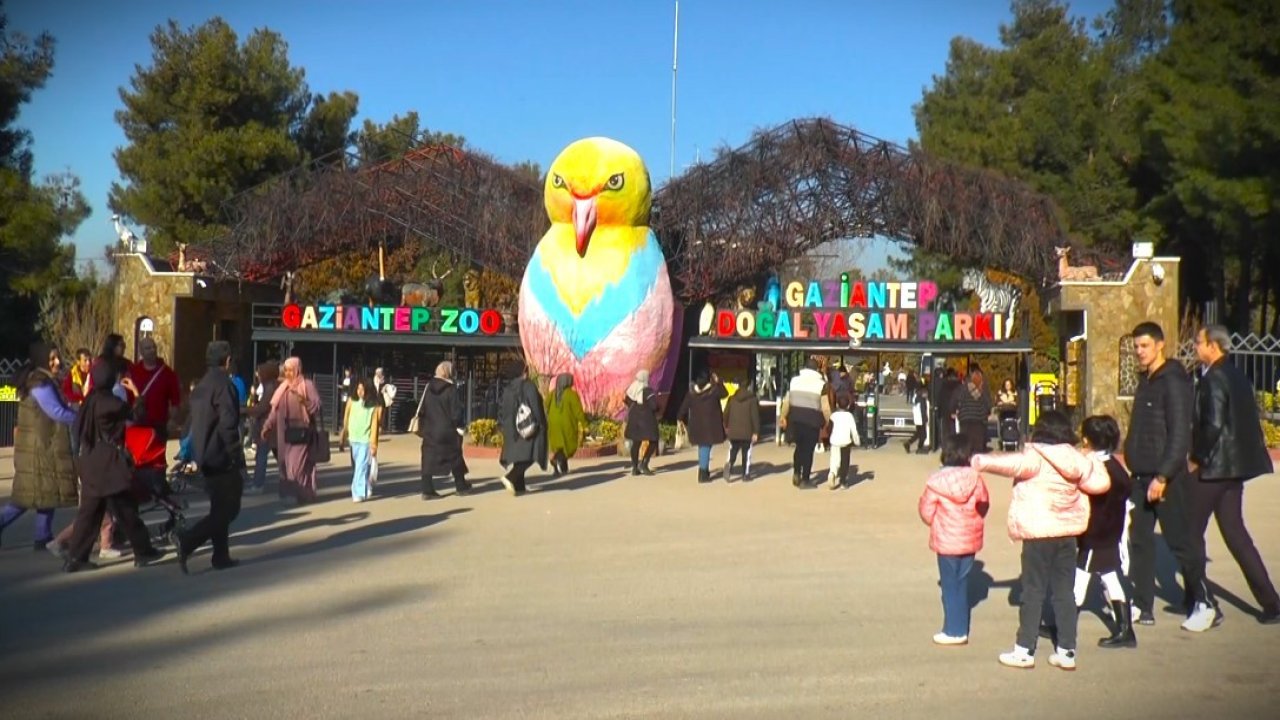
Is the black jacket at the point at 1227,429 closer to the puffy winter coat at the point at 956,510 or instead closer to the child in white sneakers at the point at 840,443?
the puffy winter coat at the point at 956,510

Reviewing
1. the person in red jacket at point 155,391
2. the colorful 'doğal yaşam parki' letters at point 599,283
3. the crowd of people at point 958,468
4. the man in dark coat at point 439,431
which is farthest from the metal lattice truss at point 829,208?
the person in red jacket at point 155,391

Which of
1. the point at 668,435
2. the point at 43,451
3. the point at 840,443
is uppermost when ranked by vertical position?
the point at 43,451

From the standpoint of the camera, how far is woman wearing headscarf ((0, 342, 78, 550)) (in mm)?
10586

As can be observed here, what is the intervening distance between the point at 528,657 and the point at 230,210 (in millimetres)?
26075

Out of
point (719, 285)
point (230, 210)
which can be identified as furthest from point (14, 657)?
point (230, 210)

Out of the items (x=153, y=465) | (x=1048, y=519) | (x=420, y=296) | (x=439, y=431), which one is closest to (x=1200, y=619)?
(x=1048, y=519)

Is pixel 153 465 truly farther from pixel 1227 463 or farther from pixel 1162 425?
pixel 1227 463

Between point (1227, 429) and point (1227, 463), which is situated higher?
point (1227, 429)

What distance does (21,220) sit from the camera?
2881cm

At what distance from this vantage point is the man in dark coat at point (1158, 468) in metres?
7.71

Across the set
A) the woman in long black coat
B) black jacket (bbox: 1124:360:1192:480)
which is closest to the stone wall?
the woman in long black coat

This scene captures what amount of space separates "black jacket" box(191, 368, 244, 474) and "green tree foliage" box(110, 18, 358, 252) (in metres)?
28.1

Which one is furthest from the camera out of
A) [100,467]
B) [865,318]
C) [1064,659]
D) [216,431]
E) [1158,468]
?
[865,318]

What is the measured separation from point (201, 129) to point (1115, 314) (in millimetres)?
25065
